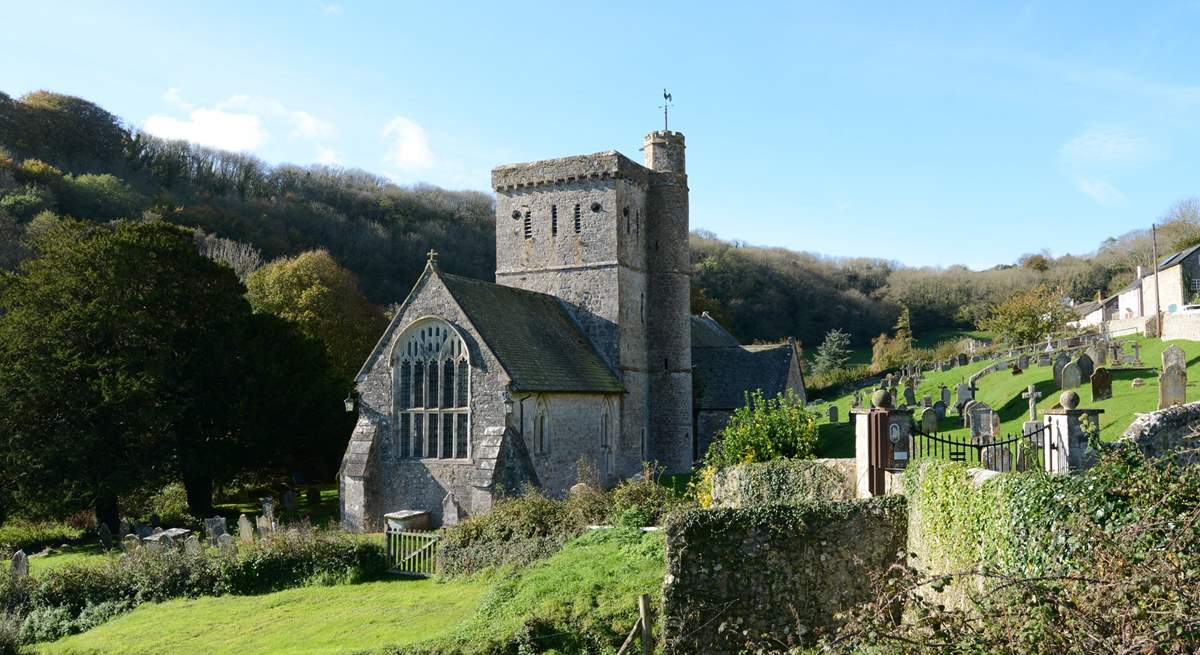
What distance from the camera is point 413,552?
1983 centimetres

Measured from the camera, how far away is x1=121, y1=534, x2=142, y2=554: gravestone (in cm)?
2212

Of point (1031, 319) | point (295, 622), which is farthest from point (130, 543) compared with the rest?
point (1031, 319)

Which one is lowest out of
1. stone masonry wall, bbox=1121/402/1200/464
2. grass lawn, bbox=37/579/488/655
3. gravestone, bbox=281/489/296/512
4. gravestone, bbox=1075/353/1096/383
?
grass lawn, bbox=37/579/488/655

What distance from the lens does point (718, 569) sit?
1238cm

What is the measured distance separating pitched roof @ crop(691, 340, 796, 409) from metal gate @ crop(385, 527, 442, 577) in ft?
55.2

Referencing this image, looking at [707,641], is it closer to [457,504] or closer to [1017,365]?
[457,504]

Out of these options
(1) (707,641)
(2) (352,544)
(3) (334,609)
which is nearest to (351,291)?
(2) (352,544)

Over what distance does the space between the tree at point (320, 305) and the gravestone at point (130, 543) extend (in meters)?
13.9

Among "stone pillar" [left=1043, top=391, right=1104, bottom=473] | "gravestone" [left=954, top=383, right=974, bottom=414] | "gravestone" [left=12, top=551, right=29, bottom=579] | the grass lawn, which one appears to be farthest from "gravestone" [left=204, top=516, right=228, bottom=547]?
"gravestone" [left=954, top=383, right=974, bottom=414]

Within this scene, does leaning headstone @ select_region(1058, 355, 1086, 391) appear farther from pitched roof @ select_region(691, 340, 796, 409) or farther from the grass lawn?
the grass lawn

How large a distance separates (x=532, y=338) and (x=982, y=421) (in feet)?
37.1

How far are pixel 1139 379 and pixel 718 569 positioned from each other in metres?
17.4

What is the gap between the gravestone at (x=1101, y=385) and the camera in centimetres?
2295

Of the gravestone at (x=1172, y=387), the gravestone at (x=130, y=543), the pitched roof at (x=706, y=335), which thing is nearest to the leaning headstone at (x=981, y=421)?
the gravestone at (x=1172, y=387)
